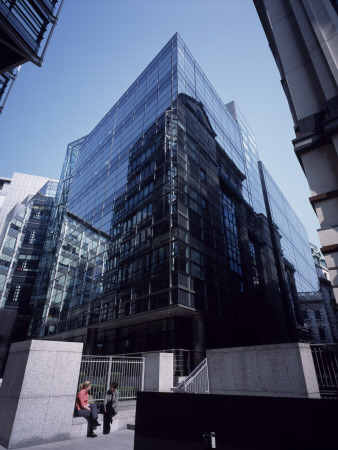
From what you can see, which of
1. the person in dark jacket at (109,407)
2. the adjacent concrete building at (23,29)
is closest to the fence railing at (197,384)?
the person in dark jacket at (109,407)

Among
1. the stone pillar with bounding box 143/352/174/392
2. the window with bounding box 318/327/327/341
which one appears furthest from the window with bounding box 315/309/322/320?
the stone pillar with bounding box 143/352/174/392

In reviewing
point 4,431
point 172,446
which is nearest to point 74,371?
point 4,431

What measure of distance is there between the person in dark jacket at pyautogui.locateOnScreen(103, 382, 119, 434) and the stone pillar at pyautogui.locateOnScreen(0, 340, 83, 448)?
121 centimetres

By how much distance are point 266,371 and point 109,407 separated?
5.13 m

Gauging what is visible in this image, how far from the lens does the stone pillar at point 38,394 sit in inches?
260

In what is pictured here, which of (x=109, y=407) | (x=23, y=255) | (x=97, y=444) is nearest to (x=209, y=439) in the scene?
(x=97, y=444)

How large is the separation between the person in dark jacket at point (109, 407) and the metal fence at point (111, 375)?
3.28 feet

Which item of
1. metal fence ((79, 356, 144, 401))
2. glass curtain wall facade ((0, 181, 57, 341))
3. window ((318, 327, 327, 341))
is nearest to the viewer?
metal fence ((79, 356, 144, 401))

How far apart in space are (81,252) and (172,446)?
106 feet

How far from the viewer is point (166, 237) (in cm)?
2156

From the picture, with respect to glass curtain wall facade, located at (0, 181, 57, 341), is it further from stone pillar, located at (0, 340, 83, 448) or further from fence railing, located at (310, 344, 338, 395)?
fence railing, located at (310, 344, 338, 395)

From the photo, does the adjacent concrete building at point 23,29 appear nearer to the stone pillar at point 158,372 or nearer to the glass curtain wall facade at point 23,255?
the stone pillar at point 158,372

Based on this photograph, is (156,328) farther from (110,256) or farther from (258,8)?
(258,8)

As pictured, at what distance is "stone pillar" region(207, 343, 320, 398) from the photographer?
7652 millimetres
